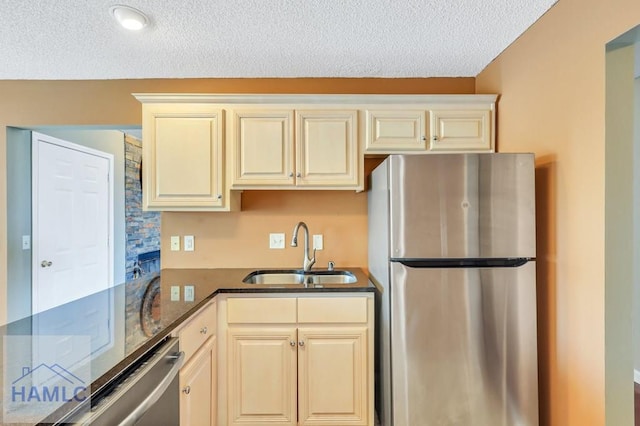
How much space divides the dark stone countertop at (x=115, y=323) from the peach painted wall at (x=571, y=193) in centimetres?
94

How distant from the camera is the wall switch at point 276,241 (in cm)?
250

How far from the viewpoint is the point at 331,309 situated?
6.18ft

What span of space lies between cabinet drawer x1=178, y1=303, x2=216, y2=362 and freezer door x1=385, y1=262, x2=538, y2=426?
106 cm

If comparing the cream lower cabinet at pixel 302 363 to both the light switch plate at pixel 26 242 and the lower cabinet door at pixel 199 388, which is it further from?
the light switch plate at pixel 26 242

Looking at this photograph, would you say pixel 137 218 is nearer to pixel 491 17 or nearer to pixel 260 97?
pixel 260 97

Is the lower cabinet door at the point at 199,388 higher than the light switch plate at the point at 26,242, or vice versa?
the light switch plate at the point at 26,242

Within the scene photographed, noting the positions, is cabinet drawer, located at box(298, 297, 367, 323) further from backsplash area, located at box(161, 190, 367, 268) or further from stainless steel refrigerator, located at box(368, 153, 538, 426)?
backsplash area, located at box(161, 190, 367, 268)

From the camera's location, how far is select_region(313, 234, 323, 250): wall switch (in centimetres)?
250

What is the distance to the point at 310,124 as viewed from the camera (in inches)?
85.0

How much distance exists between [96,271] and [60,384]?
127 inches

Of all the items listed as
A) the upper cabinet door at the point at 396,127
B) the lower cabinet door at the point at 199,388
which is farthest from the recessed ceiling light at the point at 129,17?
the lower cabinet door at the point at 199,388

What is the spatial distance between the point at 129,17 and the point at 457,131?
202 cm

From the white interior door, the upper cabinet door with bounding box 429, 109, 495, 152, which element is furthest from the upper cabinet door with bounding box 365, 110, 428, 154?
the white interior door

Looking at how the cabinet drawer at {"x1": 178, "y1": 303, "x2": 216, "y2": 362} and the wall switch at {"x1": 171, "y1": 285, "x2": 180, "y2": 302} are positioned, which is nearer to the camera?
the cabinet drawer at {"x1": 178, "y1": 303, "x2": 216, "y2": 362}
